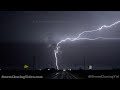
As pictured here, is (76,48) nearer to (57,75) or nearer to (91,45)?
(91,45)

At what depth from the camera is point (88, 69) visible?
537 centimetres

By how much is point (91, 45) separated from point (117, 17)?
688 millimetres

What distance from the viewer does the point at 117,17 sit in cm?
525
